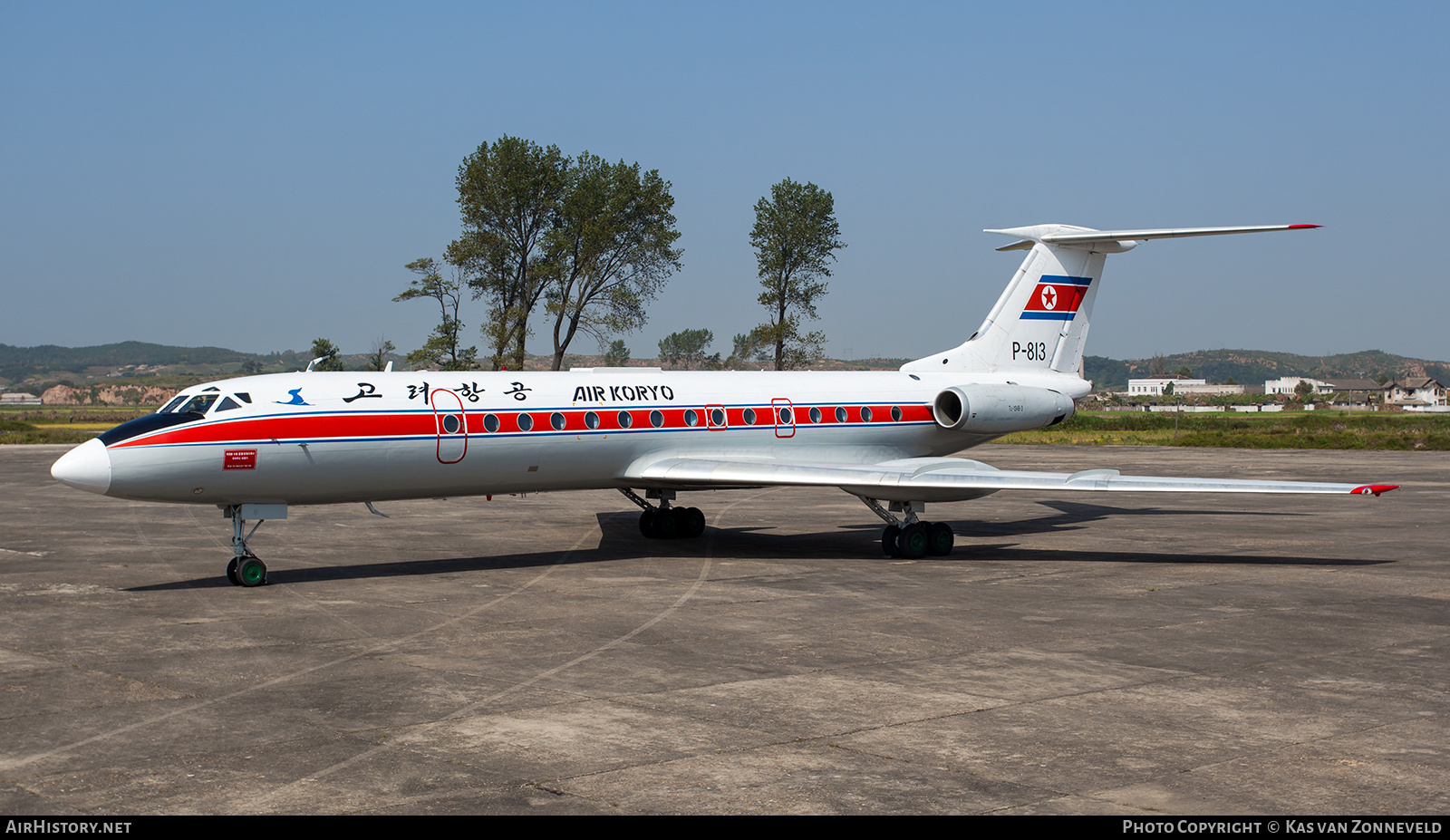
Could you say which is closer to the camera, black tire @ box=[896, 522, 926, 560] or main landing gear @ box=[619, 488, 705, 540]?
black tire @ box=[896, 522, 926, 560]

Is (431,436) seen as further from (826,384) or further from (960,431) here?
(960,431)

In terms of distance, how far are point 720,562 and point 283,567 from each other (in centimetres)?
615

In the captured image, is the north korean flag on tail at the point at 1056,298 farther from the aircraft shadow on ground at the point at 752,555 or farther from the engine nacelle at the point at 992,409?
the aircraft shadow on ground at the point at 752,555

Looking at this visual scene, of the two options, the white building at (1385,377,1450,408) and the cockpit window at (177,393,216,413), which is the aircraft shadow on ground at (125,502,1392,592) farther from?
the white building at (1385,377,1450,408)

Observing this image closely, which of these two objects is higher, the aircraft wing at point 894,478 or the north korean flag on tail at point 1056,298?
the north korean flag on tail at point 1056,298

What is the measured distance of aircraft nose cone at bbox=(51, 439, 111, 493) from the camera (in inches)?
528

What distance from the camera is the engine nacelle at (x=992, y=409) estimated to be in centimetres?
1986

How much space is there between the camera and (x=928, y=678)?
9523 mm

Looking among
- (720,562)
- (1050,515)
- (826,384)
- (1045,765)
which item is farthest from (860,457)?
(1045,765)

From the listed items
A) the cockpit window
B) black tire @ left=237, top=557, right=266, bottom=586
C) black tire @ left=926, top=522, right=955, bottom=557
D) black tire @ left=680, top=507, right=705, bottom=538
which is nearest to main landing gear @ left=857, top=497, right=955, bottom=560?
black tire @ left=926, top=522, right=955, bottom=557

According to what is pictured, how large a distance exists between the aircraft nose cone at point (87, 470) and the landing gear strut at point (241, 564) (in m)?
1.41

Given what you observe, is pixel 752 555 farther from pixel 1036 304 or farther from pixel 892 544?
pixel 1036 304

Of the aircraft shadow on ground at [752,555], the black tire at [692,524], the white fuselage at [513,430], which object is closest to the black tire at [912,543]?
the aircraft shadow on ground at [752,555]

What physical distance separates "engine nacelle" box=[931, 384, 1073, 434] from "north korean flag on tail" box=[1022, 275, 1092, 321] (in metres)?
1.79
